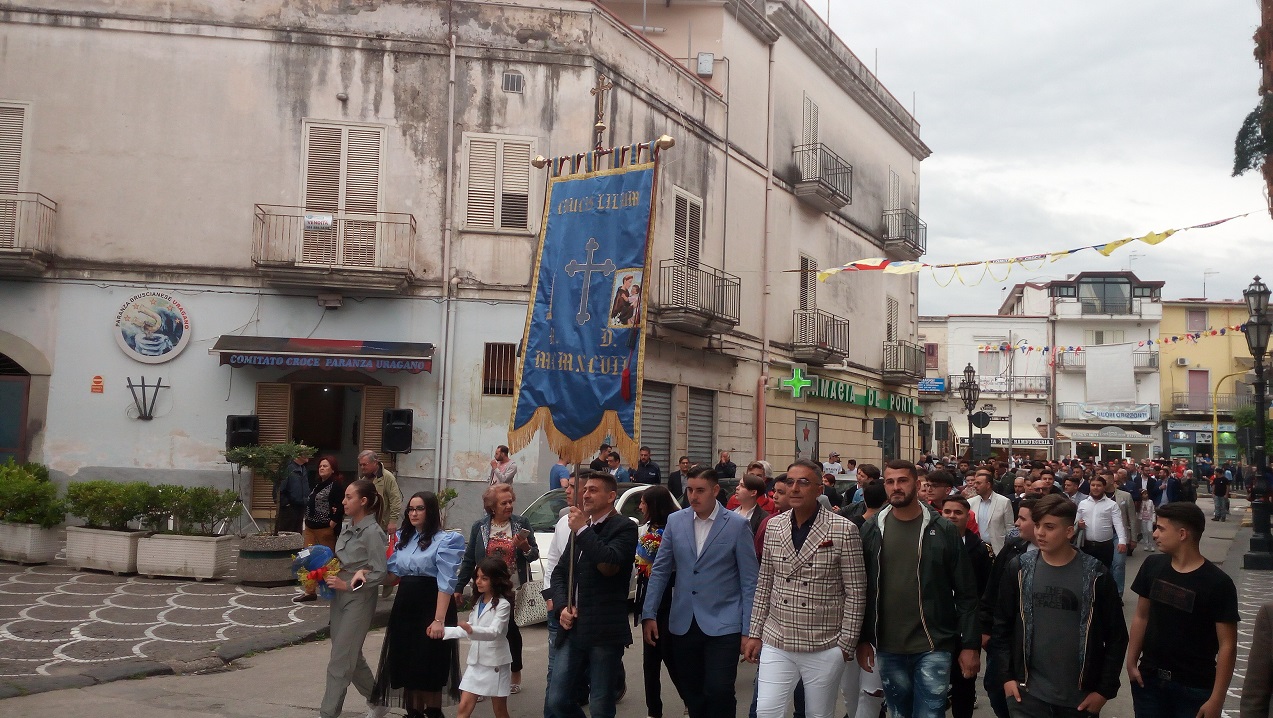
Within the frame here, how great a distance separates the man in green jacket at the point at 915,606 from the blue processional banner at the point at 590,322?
241 centimetres

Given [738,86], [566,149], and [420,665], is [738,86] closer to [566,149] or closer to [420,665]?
[566,149]

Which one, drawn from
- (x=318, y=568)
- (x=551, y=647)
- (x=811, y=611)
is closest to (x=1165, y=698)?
(x=811, y=611)

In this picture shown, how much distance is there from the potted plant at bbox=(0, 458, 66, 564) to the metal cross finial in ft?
32.6

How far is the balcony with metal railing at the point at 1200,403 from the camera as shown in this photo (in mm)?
61219

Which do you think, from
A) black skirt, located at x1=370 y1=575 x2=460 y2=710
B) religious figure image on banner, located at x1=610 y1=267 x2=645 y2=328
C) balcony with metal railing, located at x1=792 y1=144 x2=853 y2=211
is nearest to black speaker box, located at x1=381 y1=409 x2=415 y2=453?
religious figure image on banner, located at x1=610 y1=267 x2=645 y2=328

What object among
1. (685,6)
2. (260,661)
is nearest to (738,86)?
(685,6)

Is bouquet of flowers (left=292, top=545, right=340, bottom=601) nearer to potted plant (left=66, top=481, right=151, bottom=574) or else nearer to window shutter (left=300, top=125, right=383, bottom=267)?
potted plant (left=66, top=481, right=151, bottom=574)

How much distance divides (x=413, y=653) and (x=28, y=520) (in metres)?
10.1

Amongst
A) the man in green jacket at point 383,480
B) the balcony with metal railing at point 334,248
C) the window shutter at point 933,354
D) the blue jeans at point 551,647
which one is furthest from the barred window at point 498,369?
the window shutter at point 933,354

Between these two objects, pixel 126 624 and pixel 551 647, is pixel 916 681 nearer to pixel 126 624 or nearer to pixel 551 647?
pixel 551 647

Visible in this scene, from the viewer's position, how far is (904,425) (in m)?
36.5

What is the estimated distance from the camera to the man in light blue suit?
6.38 metres

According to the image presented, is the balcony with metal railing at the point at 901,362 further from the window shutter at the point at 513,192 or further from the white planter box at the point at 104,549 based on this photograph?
the white planter box at the point at 104,549

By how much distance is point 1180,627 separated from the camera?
526 centimetres
